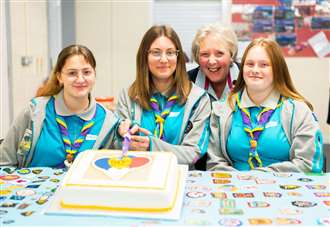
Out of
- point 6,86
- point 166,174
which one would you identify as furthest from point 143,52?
point 6,86

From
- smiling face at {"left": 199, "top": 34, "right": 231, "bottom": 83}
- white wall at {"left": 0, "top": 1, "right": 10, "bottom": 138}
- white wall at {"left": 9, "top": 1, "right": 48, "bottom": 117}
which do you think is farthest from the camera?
white wall at {"left": 9, "top": 1, "right": 48, "bottom": 117}

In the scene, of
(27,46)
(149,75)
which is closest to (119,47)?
(27,46)

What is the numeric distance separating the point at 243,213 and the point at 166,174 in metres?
0.26

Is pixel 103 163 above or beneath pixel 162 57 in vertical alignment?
beneath

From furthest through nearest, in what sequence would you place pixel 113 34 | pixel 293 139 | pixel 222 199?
1. pixel 113 34
2. pixel 293 139
3. pixel 222 199

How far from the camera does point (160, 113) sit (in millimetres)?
2070

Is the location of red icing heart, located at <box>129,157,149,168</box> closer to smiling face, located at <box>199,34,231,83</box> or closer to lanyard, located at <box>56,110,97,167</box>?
lanyard, located at <box>56,110,97,167</box>

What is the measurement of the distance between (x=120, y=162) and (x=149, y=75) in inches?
34.1

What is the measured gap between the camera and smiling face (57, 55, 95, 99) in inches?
77.0

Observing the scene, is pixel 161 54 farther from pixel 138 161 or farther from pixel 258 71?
pixel 138 161

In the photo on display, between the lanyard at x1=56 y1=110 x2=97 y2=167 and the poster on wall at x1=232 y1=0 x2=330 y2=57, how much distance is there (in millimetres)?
3496

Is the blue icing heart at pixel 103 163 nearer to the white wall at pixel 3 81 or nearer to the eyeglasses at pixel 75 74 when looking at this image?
the eyeglasses at pixel 75 74

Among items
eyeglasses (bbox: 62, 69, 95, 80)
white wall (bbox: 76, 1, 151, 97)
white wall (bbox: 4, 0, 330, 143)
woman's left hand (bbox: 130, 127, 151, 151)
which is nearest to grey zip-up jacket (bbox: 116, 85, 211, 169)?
woman's left hand (bbox: 130, 127, 151, 151)

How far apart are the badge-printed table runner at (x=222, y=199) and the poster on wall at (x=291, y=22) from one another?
3675mm
